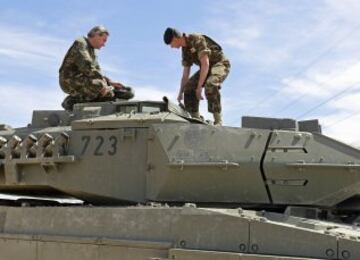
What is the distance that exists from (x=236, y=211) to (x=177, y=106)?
7.85ft

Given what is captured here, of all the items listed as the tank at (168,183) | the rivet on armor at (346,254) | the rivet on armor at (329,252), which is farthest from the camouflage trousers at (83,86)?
the rivet on armor at (346,254)

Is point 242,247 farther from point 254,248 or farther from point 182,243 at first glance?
point 182,243

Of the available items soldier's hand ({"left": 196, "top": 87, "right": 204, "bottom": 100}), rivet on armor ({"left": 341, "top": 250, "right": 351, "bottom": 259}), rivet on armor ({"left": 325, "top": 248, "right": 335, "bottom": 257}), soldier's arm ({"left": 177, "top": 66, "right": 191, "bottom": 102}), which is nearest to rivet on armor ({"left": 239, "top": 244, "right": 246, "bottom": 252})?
rivet on armor ({"left": 325, "top": 248, "right": 335, "bottom": 257})

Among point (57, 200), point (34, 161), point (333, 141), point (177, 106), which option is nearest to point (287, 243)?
point (333, 141)

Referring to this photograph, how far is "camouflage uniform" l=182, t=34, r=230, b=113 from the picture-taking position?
33.0ft

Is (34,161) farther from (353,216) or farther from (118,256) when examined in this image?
(353,216)

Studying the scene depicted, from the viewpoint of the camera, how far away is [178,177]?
866 centimetres

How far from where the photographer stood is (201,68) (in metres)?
10.2

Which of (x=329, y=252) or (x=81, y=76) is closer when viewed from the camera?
(x=329, y=252)

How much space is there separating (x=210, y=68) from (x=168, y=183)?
8.09ft

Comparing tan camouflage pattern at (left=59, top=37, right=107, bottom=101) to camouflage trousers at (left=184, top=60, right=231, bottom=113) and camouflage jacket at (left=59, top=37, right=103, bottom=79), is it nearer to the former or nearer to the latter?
camouflage jacket at (left=59, top=37, right=103, bottom=79)

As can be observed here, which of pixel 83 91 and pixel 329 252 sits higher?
pixel 83 91

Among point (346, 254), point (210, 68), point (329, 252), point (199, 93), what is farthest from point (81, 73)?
point (346, 254)

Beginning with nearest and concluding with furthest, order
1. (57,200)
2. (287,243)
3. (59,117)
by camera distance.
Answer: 1. (287,243)
2. (59,117)
3. (57,200)
